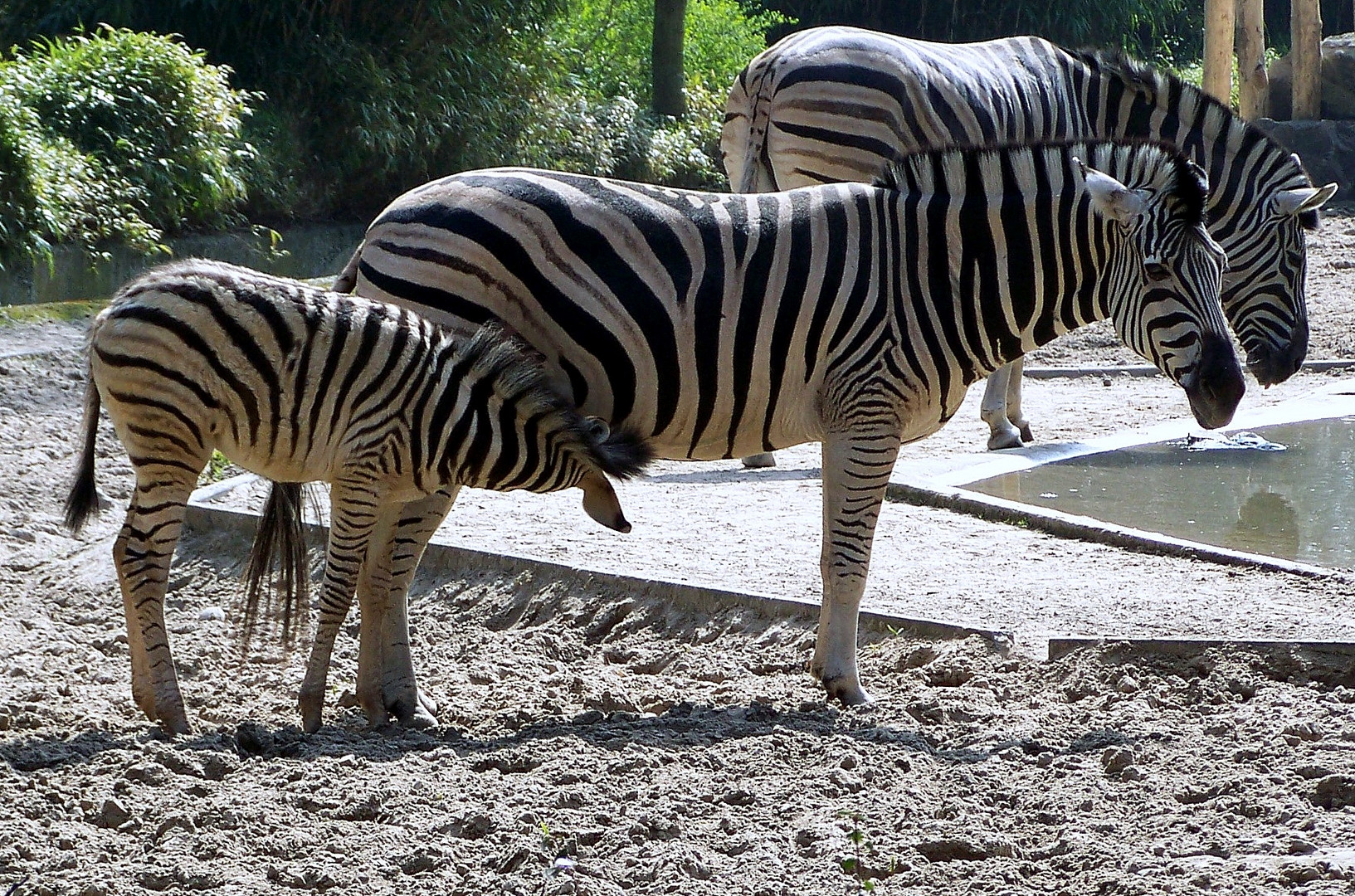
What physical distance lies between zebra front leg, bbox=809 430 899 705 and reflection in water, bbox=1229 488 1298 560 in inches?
96.5

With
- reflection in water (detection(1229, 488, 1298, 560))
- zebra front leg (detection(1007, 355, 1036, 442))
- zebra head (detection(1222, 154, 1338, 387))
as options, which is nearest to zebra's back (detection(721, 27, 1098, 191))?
zebra head (detection(1222, 154, 1338, 387))

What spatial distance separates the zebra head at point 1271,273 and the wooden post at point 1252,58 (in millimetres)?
12802

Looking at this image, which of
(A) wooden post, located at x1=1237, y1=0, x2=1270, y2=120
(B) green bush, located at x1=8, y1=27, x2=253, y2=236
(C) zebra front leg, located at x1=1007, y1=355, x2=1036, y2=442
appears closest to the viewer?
(C) zebra front leg, located at x1=1007, y1=355, x2=1036, y2=442

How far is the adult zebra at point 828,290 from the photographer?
5.25 m

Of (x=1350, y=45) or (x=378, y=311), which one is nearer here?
(x=378, y=311)

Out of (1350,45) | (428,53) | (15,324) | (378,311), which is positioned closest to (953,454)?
(378,311)

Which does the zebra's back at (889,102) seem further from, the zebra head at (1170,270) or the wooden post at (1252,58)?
the wooden post at (1252,58)

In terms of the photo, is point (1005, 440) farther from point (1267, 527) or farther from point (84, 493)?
point (84, 493)

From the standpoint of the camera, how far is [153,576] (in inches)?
196

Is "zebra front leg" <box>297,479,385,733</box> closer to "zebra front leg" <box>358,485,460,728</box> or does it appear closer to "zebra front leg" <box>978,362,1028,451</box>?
"zebra front leg" <box>358,485,460,728</box>

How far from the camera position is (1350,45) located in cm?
2133

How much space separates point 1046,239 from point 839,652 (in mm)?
1733

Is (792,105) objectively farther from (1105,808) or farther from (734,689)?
(1105,808)

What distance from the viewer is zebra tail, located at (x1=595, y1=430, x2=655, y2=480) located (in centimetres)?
505
